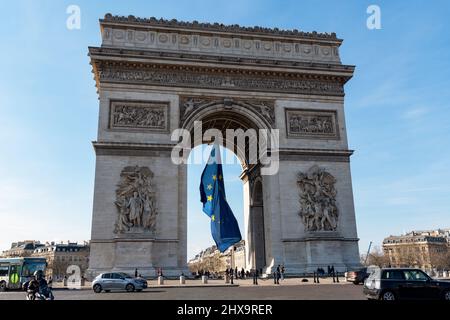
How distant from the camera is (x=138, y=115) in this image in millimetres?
27016

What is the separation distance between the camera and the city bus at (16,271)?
27.7 metres

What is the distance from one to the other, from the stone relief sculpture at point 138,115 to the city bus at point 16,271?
11150 millimetres

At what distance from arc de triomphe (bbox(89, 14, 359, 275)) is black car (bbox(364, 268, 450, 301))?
13.2 m

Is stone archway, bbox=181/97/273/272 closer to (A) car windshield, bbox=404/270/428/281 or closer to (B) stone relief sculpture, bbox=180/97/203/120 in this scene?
(B) stone relief sculpture, bbox=180/97/203/120

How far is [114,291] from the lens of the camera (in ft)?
65.3

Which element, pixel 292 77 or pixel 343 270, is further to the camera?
A: pixel 292 77

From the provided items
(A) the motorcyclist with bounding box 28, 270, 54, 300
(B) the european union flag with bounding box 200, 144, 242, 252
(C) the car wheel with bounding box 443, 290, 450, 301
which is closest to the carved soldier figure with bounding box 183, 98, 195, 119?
(B) the european union flag with bounding box 200, 144, 242, 252

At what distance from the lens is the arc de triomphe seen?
24984 mm

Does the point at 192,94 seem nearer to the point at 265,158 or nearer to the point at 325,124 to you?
the point at 265,158

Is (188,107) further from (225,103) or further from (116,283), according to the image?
(116,283)

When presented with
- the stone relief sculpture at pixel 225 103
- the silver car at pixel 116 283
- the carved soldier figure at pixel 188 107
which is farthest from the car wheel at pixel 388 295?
the carved soldier figure at pixel 188 107
